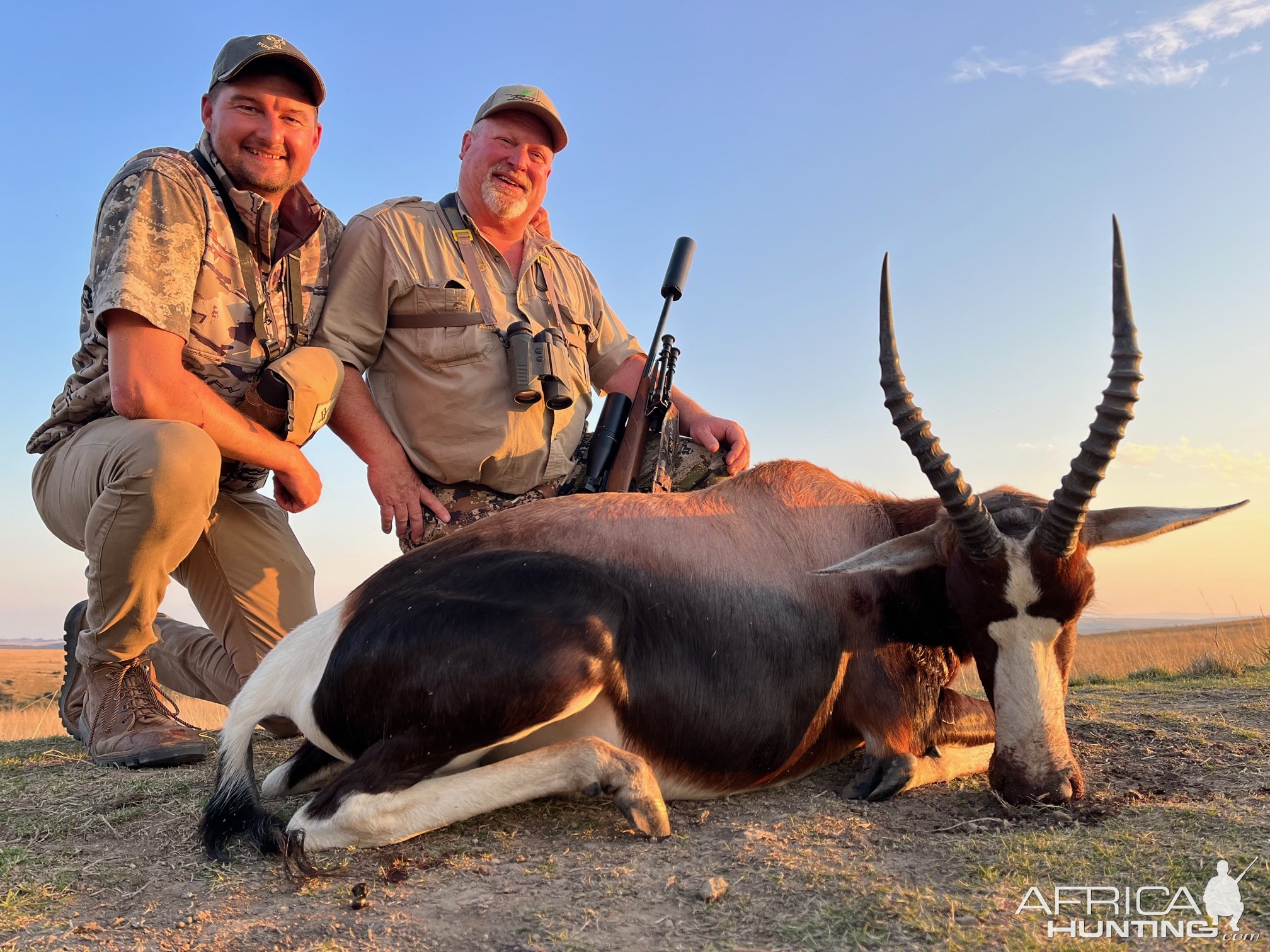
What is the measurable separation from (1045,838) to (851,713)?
1111mm

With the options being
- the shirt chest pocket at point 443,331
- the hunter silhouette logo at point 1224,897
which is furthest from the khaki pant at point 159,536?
the hunter silhouette logo at point 1224,897

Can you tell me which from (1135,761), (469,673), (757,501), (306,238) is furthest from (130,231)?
(1135,761)

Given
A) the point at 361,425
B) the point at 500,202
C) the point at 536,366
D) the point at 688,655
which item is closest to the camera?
the point at 688,655

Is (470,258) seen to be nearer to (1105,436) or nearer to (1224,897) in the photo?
(1105,436)

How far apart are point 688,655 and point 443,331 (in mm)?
3359

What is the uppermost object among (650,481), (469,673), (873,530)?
(650,481)

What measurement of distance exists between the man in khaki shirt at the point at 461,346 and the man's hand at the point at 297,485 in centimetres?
53

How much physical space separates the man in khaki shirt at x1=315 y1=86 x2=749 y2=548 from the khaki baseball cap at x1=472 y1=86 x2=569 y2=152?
1 cm

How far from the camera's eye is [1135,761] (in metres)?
4.56

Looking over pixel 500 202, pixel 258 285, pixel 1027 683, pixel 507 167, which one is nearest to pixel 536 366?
pixel 500 202

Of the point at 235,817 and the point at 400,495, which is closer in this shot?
the point at 235,817

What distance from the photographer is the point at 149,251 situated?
493 cm

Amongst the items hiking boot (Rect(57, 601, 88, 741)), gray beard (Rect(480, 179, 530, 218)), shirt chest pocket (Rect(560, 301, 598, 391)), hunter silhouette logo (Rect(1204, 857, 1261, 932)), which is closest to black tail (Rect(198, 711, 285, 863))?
hiking boot (Rect(57, 601, 88, 741))

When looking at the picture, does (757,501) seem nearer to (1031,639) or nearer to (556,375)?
(1031,639)
